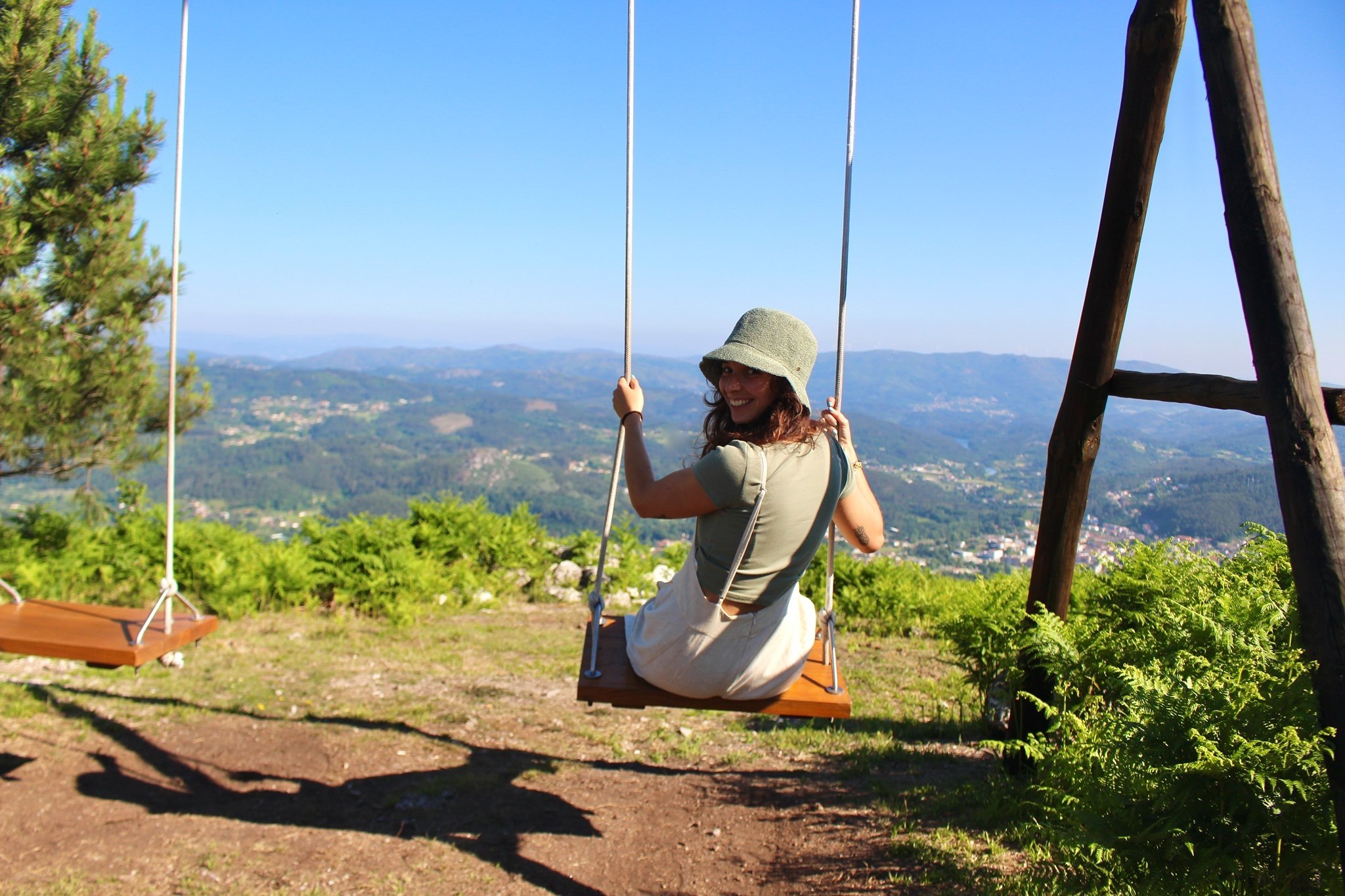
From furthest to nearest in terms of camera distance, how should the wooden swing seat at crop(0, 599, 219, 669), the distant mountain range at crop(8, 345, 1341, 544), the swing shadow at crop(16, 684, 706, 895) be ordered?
the distant mountain range at crop(8, 345, 1341, 544) < the swing shadow at crop(16, 684, 706, 895) < the wooden swing seat at crop(0, 599, 219, 669)

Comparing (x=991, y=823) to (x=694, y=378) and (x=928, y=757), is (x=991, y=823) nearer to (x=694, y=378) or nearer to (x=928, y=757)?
(x=928, y=757)

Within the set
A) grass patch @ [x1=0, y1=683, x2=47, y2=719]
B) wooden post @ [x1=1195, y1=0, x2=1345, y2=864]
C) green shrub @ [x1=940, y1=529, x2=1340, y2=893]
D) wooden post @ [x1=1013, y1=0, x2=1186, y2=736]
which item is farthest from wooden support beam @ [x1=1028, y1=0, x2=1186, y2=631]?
grass patch @ [x1=0, y1=683, x2=47, y2=719]

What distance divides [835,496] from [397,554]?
5665 millimetres

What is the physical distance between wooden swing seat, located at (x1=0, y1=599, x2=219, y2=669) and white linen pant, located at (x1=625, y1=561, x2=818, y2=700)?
2.01m

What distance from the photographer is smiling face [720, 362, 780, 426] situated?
2557 mm

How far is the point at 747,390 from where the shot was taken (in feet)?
8.41

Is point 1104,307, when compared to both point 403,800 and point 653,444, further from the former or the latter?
point 653,444

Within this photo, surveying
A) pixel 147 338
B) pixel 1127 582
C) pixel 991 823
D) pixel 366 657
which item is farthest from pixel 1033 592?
pixel 147 338

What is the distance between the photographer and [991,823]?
11.3ft

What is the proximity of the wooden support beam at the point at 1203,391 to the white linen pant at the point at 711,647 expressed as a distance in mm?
1429

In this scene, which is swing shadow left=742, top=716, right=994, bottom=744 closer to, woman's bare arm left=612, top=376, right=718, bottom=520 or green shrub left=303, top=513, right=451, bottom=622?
woman's bare arm left=612, top=376, right=718, bottom=520

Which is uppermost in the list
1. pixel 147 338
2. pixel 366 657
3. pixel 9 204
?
pixel 9 204

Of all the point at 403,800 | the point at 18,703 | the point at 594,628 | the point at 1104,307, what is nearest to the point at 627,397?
the point at 594,628

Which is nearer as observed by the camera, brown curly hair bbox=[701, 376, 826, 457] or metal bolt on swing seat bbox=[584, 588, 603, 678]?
brown curly hair bbox=[701, 376, 826, 457]
